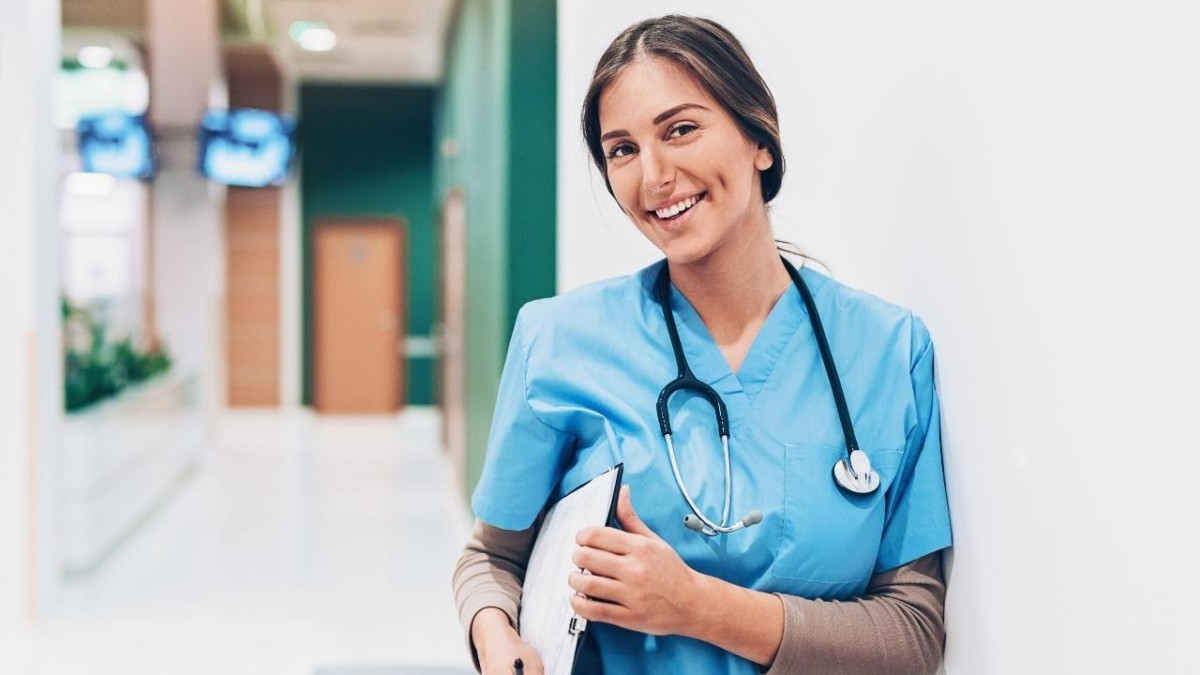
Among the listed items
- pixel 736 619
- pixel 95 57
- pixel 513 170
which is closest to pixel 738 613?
pixel 736 619

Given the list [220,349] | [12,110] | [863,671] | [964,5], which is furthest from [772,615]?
[220,349]

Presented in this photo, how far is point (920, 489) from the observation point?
112cm

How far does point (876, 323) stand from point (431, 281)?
431 inches

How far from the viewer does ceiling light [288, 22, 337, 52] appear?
354 inches

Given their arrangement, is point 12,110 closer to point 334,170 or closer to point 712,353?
point 712,353

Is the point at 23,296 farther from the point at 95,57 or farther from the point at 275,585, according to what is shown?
the point at 95,57

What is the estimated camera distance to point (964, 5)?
103 centimetres

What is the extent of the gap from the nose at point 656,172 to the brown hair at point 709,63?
73 millimetres

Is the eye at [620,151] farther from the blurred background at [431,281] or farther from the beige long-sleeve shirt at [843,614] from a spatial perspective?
the beige long-sleeve shirt at [843,614]

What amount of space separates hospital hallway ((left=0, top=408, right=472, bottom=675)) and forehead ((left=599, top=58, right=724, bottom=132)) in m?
2.55

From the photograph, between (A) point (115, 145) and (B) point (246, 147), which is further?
(B) point (246, 147)

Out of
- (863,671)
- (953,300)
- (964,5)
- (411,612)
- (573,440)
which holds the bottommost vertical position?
(411,612)

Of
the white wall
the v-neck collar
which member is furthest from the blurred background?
the v-neck collar

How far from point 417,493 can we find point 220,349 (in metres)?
3.52
